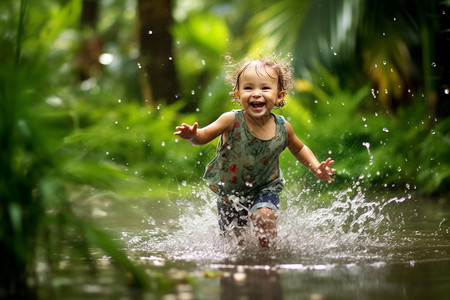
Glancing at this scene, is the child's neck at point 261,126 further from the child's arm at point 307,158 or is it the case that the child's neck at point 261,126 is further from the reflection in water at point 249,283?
the reflection in water at point 249,283

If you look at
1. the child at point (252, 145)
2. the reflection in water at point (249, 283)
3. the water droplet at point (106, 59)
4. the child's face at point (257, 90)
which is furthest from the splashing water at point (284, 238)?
the water droplet at point (106, 59)

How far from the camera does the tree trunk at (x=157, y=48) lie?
39.2 feet

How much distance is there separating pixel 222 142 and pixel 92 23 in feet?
46.2

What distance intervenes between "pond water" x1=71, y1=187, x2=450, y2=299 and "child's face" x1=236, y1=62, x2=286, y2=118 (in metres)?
0.88

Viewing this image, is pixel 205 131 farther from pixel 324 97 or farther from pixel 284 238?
pixel 324 97

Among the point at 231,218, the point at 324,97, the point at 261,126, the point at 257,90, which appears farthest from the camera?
the point at 324,97

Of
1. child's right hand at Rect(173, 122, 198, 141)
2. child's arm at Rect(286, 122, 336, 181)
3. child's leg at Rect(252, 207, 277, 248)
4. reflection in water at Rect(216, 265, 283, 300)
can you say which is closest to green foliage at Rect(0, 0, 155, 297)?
reflection in water at Rect(216, 265, 283, 300)

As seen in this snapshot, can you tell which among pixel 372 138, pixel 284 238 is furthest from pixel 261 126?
pixel 372 138

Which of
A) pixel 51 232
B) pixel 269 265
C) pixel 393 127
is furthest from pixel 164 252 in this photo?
pixel 393 127

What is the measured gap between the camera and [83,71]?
1903 cm

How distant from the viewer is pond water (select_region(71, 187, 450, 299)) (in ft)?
11.9

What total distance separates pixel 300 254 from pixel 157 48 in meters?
7.93

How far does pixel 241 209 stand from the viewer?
5566 millimetres

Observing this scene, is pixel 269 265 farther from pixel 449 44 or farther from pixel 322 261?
pixel 449 44
